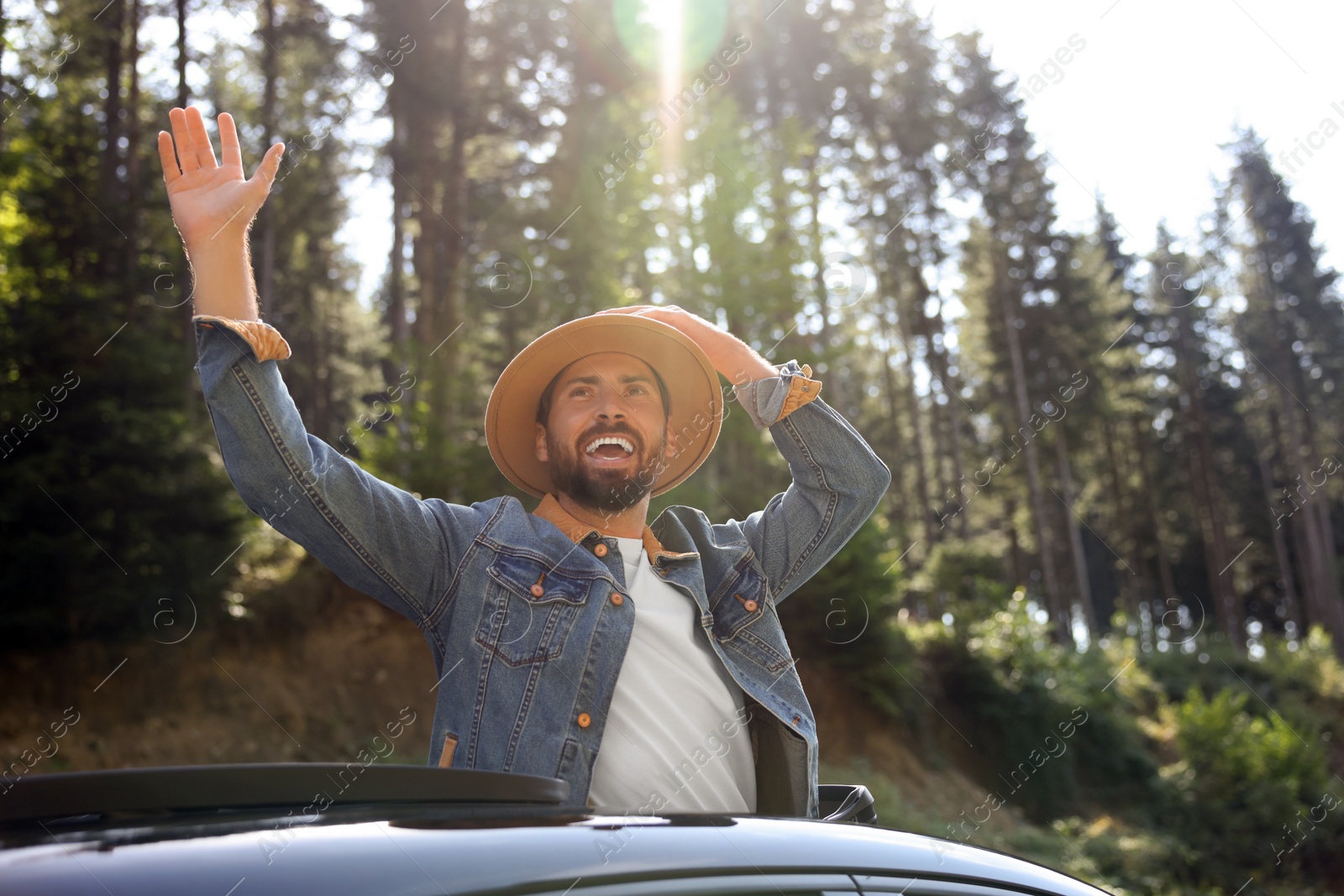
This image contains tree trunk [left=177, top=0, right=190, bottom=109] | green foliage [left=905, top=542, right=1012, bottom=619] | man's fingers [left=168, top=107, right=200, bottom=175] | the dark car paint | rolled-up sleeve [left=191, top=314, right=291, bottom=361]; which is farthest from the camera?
green foliage [left=905, top=542, right=1012, bottom=619]

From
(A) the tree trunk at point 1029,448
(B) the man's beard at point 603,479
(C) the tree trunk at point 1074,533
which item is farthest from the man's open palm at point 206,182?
(C) the tree trunk at point 1074,533

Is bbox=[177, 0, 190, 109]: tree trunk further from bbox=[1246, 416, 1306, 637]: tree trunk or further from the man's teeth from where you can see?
bbox=[1246, 416, 1306, 637]: tree trunk

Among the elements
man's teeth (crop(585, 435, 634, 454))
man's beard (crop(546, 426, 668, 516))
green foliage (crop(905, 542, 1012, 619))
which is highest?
man's teeth (crop(585, 435, 634, 454))

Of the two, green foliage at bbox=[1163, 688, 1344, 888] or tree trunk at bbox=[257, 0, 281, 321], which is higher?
tree trunk at bbox=[257, 0, 281, 321]

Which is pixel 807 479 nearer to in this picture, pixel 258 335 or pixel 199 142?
pixel 258 335

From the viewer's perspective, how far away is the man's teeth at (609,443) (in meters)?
2.86

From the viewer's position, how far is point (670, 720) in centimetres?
244

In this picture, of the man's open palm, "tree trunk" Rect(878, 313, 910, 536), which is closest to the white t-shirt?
the man's open palm

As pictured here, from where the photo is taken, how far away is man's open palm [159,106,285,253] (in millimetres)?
2168

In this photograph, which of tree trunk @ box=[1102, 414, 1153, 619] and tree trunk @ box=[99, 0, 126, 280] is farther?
tree trunk @ box=[1102, 414, 1153, 619]

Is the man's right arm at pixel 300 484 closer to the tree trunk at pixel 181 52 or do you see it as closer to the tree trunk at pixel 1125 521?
the tree trunk at pixel 181 52

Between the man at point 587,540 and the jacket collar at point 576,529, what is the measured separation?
0.01m

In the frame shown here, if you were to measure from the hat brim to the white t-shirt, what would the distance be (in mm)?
614

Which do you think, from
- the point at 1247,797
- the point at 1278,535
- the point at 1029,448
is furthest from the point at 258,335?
the point at 1278,535
